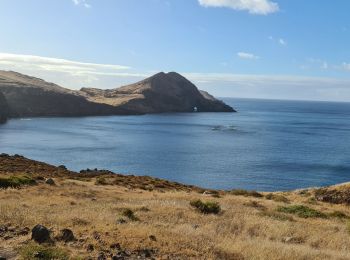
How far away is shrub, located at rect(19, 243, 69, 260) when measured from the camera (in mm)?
10922

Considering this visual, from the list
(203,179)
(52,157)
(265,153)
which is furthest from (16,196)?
(265,153)

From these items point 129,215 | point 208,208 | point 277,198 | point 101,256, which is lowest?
point 277,198

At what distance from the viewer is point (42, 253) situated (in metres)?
11.0

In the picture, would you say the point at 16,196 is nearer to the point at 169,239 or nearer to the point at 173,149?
the point at 169,239

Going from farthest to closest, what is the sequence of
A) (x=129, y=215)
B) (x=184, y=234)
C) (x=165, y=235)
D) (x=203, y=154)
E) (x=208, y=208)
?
1. (x=203, y=154)
2. (x=208, y=208)
3. (x=129, y=215)
4. (x=184, y=234)
5. (x=165, y=235)

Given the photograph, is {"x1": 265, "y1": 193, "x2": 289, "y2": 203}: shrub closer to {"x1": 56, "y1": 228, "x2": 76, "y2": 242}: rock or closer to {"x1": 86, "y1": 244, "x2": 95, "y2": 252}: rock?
{"x1": 56, "y1": 228, "x2": 76, "y2": 242}: rock

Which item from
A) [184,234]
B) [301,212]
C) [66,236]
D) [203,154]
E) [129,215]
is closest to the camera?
[66,236]

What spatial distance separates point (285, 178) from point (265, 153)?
32369mm

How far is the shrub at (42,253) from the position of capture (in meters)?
10.9

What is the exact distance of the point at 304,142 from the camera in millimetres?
145375

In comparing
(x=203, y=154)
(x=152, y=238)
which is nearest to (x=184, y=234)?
(x=152, y=238)

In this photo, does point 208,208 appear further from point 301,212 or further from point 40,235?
point 40,235

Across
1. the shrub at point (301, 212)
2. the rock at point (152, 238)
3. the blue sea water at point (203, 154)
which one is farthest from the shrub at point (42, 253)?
the blue sea water at point (203, 154)

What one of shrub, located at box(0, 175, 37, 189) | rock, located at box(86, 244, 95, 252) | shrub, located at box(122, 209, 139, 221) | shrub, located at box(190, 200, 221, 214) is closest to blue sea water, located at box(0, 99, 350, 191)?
shrub, located at box(0, 175, 37, 189)
